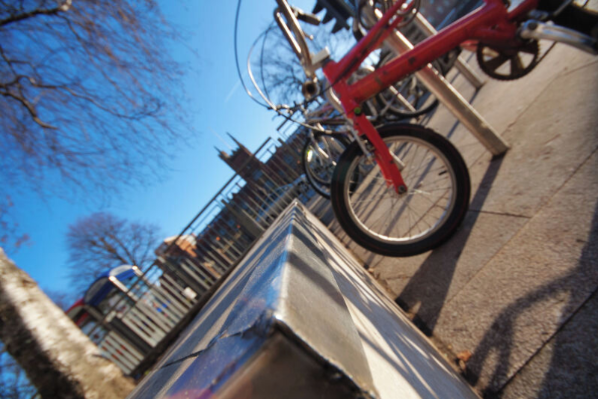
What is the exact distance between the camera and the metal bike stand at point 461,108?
2098 millimetres

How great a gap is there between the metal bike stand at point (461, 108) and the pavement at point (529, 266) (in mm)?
127

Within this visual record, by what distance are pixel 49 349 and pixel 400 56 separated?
2474 mm

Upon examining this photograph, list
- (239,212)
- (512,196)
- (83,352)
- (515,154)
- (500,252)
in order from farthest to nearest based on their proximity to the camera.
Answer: (239,212), (515,154), (512,196), (500,252), (83,352)

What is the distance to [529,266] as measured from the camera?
3.97 feet

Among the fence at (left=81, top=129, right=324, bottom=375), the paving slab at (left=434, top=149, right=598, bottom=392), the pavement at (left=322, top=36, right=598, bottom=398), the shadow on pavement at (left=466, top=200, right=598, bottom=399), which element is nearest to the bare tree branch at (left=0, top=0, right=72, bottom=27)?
the fence at (left=81, top=129, right=324, bottom=375)

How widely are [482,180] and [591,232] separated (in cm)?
102

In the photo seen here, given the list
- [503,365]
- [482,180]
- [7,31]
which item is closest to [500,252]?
[503,365]

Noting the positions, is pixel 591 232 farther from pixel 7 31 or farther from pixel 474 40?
pixel 7 31

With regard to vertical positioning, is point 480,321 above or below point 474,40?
below

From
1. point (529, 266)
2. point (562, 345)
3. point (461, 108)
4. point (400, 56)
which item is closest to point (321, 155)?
point (461, 108)

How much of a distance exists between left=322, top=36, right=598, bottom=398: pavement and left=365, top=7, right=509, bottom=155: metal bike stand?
0.42ft

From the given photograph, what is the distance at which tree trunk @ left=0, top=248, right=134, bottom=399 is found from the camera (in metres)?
0.66

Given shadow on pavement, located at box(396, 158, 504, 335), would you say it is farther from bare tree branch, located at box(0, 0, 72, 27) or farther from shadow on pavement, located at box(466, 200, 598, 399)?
bare tree branch, located at box(0, 0, 72, 27)

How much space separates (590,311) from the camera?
900 mm
